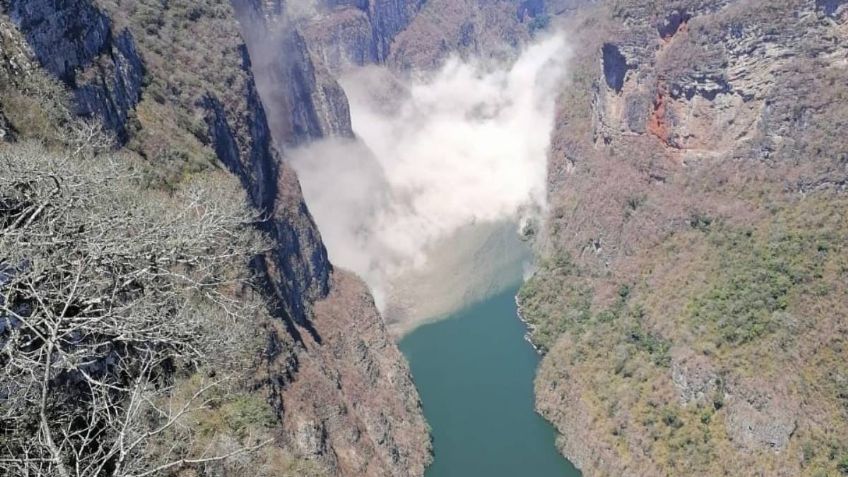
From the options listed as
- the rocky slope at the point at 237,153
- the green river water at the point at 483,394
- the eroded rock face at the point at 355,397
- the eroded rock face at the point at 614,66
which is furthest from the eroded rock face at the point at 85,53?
the eroded rock face at the point at 614,66

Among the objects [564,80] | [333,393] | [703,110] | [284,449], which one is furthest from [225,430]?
[564,80]

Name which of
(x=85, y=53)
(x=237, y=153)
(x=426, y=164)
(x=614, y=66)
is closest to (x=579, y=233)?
(x=614, y=66)

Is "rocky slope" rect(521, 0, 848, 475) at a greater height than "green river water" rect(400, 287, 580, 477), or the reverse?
"rocky slope" rect(521, 0, 848, 475)

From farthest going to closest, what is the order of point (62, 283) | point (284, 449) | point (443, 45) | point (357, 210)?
point (443, 45), point (357, 210), point (284, 449), point (62, 283)

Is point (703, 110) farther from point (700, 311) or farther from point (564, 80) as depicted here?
point (564, 80)

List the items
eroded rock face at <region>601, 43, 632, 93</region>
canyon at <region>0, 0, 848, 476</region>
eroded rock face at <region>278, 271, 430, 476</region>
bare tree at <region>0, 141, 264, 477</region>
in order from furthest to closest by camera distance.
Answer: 1. eroded rock face at <region>601, 43, 632, 93</region>
2. eroded rock face at <region>278, 271, 430, 476</region>
3. canyon at <region>0, 0, 848, 476</region>
4. bare tree at <region>0, 141, 264, 477</region>

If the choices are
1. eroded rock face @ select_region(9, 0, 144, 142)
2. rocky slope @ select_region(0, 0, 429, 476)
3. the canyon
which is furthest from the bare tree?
eroded rock face @ select_region(9, 0, 144, 142)

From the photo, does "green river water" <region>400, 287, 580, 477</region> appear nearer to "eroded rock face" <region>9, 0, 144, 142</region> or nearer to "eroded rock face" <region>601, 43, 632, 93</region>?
"eroded rock face" <region>601, 43, 632, 93</region>
